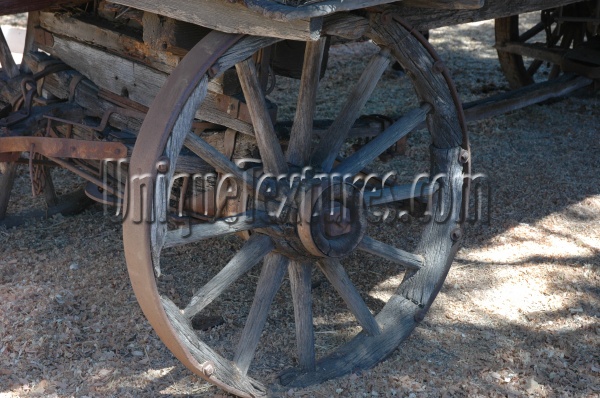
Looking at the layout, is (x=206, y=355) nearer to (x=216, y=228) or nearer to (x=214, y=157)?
(x=216, y=228)

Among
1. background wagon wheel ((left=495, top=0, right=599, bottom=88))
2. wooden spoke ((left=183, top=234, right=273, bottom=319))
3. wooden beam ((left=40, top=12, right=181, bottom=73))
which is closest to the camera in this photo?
wooden spoke ((left=183, top=234, right=273, bottom=319))

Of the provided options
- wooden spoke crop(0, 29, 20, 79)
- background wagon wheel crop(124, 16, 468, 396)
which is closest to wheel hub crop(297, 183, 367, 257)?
background wagon wheel crop(124, 16, 468, 396)

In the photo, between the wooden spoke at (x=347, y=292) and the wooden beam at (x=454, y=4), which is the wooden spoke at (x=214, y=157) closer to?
the wooden spoke at (x=347, y=292)

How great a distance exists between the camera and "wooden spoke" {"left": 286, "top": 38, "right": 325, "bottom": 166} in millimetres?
2975

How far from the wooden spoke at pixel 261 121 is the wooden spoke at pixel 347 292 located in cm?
46

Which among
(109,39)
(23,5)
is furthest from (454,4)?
(23,5)

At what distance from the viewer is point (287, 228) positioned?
290 centimetres

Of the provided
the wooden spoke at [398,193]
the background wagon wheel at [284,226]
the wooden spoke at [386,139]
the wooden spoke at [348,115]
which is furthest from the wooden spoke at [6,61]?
the wooden spoke at [398,193]

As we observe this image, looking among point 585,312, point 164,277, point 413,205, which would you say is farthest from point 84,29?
point 585,312

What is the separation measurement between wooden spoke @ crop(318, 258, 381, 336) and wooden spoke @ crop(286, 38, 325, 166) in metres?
0.45

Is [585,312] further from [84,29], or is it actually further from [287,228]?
[84,29]

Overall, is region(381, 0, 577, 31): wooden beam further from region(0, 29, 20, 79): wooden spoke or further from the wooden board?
region(0, 29, 20, 79): wooden spoke

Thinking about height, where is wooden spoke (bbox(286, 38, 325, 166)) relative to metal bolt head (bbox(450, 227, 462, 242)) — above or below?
above

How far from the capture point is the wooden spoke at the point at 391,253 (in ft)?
10.4
